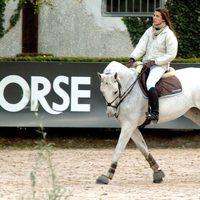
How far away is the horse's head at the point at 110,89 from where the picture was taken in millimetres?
13391

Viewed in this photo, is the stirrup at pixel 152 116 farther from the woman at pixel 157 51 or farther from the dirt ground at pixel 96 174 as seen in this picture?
the dirt ground at pixel 96 174

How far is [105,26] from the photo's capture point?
25844mm

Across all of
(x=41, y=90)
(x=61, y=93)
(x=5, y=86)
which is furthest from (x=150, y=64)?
(x=5, y=86)

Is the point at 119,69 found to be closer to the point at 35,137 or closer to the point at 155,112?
Result: the point at 155,112

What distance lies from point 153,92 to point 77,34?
40.5ft

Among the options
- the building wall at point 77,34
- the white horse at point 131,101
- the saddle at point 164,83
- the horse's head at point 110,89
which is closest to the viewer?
the horse's head at point 110,89

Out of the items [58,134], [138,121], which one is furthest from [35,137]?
[138,121]

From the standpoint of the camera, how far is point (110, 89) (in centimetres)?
1346

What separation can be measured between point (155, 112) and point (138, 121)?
0.31 meters

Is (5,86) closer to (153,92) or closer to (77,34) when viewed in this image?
(153,92)

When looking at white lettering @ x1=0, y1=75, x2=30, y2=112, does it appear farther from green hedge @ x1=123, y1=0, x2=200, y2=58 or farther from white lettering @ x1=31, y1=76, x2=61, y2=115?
green hedge @ x1=123, y1=0, x2=200, y2=58

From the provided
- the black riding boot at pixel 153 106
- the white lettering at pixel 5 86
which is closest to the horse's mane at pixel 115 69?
the black riding boot at pixel 153 106

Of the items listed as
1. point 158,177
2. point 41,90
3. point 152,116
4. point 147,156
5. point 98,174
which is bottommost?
point 98,174

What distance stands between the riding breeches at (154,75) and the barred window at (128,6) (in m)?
11.9
